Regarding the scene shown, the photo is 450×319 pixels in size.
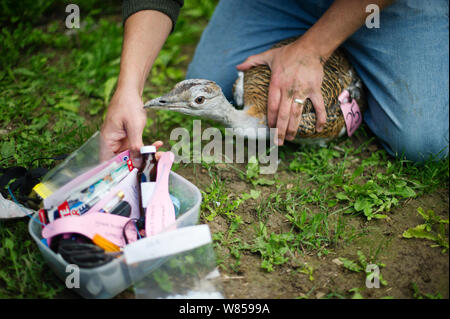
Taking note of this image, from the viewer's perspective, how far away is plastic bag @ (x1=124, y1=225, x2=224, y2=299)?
1.68m

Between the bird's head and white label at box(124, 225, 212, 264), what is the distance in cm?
107

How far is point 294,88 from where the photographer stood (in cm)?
270

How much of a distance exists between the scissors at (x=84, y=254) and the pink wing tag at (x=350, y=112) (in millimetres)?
2097

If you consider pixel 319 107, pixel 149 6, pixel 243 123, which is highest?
pixel 149 6

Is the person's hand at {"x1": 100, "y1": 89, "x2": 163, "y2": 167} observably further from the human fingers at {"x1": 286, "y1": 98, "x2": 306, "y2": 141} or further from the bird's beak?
the human fingers at {"x1": 286, "y1": 98, "x2": 306, "y2": 141}

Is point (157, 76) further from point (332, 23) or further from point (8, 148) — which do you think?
point (332, 23)

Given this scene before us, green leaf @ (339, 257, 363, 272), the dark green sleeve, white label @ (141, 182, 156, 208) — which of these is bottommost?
green leaf @ (339, 257, 363, 272)

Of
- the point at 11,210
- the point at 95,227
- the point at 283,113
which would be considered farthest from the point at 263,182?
the point at 11,210

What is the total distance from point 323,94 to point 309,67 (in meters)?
0.25

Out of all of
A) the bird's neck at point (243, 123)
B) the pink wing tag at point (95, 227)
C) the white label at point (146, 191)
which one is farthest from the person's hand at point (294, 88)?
the pink wing tag at point (95, 227)

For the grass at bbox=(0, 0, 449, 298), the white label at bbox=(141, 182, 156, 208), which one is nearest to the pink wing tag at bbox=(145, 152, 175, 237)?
the white label at bbox=(141, 182, 156, 208)

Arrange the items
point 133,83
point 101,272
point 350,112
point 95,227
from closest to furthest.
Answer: point 101,272 → point 95,227 → point 133,83 → point 350,112

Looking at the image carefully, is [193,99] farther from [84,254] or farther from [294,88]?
[84,254]

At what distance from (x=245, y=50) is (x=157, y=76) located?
0.99m
